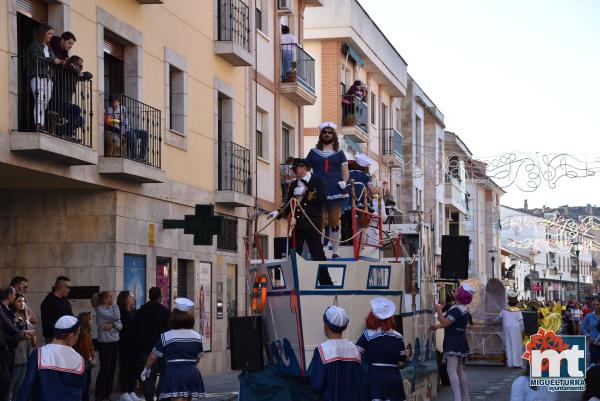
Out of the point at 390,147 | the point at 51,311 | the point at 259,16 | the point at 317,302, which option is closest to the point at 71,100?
the point at 51,311

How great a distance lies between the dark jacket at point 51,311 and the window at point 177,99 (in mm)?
8164

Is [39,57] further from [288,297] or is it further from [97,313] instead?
[288,297]

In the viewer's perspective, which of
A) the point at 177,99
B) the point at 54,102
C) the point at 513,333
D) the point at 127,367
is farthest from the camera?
the point at 513,333

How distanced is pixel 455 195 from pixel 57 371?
55746 mm

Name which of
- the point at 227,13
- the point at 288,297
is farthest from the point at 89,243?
the point at 227,13

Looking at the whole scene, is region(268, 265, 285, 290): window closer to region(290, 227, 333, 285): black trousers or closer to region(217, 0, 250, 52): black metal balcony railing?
region(290, 227, 333, 285): black trousers

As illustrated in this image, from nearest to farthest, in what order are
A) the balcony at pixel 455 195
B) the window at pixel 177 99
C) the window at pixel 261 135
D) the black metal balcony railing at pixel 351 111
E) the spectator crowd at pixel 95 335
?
1. the spectator crowd at pixel 95 335
2. the window at pixel 177 99
3. the window at pixel 261 135
4. the black metal balcony railing at pixel 351 111
5. the balcony at pixel 455 195

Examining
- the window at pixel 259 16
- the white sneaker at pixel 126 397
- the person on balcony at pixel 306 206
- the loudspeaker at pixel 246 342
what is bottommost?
the white sneaker at pixel 126 397

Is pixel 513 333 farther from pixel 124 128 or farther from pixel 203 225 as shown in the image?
pixel 124 128

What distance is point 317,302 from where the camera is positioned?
53.1 feet

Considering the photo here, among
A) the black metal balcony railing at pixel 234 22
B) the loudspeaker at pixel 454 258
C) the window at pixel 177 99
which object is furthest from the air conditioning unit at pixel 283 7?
the loudspeaker at pixel 454 258

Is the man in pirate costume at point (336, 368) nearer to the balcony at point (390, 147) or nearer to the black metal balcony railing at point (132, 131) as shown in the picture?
the black metal balcony railing at point (132, 131)

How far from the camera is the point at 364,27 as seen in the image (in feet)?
137

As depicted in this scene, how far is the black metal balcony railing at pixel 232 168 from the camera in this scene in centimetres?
2786
